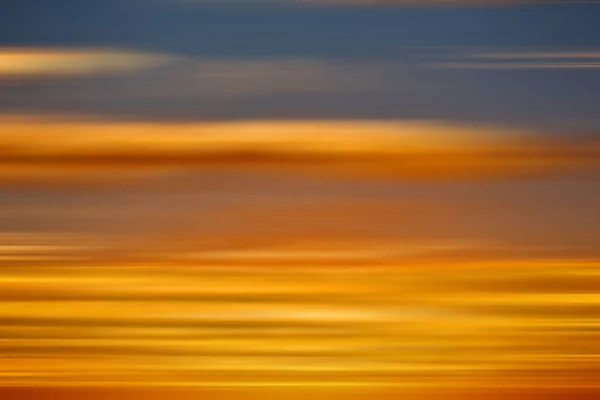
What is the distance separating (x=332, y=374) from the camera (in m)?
2.53

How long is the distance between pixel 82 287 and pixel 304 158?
0.54m

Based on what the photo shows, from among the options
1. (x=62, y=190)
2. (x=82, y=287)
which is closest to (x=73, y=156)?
(x=62, y=190)

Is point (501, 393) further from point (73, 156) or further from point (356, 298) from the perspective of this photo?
point (73, 156)

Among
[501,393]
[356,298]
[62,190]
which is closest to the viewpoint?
[501,393]

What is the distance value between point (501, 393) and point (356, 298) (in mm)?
356

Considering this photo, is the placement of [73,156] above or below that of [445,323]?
above

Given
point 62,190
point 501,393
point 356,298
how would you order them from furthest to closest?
point 62,190 → point 356,298 → point 501,393

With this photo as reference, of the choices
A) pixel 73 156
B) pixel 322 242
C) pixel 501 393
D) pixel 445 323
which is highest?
pixel 73 156

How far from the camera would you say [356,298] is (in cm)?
269

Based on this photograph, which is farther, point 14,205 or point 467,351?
point 14,205

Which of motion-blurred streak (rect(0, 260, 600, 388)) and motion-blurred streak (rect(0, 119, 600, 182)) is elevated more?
motion-blurred streak (rect(0, 119, 600, 182))

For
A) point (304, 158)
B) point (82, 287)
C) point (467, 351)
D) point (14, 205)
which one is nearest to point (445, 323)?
point (467, 351)

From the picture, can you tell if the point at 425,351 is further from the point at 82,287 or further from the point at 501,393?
the point at 82,287

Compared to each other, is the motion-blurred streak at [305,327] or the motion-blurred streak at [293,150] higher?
the motion-blurred streak at [293,150]
